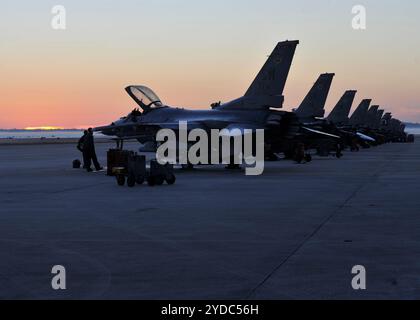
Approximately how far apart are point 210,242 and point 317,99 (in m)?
39.4

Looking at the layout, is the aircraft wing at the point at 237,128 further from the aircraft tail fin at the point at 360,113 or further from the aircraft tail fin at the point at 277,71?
the aircraft tail fin at the point at 360,113

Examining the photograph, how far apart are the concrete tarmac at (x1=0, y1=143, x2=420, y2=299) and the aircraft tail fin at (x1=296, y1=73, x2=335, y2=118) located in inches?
1129

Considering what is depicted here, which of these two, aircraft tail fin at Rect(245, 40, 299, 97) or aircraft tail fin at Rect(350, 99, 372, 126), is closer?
aircraft tail fin at Rect(245, 40, 299, 97)

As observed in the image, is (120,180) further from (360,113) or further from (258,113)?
(360,113)

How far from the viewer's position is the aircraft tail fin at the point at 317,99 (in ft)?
158

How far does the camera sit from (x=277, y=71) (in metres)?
28.7

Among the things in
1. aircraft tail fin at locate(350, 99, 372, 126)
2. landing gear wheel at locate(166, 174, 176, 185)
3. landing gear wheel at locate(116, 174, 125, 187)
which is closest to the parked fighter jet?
landing gear wheel at locate(166, 174, 176, 185)

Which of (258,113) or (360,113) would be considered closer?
(258,113)

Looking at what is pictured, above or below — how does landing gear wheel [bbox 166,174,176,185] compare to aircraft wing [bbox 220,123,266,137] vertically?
below

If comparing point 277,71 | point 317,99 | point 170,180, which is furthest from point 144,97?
point 317,99

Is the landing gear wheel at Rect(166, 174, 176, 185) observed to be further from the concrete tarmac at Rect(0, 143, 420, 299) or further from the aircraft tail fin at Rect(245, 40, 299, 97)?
the aircraft tail fin at Rect(245, 40, 299, 97)

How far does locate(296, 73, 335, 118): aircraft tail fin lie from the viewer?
158 feet

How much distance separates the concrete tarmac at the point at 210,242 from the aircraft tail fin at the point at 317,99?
2868 centimetres

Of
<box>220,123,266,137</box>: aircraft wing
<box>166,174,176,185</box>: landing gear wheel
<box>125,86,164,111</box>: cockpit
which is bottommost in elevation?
<box>166,174,176,185</box>: landing gear wheel
